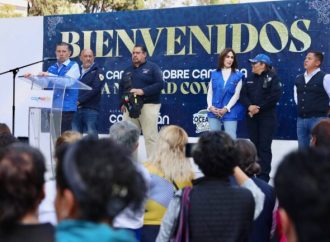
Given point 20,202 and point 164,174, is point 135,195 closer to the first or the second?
point 20,202

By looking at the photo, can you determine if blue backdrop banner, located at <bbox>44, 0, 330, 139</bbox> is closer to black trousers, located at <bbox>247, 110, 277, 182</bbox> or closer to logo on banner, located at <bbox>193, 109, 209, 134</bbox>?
logo on banner, located at <bbox>193, 109, 209, 134</bbox>

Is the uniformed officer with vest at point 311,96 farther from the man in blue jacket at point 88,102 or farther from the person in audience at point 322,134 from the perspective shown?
the person in audience at point 322,134

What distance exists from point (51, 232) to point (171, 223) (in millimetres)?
1098

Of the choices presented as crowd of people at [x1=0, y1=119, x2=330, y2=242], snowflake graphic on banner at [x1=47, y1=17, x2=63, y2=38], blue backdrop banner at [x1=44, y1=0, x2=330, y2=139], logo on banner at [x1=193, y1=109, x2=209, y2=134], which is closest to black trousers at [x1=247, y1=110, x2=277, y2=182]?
blue backdrop banner at [x1=44, y1=0, x2=330, y2=139]

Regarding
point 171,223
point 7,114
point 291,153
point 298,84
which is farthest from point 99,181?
point 7,114

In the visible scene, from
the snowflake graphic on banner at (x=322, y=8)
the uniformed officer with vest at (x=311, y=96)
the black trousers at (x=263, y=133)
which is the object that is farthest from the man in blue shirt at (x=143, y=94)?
the snowflake graphic on banner at (x=322, y=8)

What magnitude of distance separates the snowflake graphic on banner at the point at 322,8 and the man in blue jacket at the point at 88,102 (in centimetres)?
309

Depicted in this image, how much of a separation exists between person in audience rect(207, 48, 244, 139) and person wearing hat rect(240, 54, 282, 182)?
12cm

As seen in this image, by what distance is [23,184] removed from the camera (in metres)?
2.02

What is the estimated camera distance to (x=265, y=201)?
341cm

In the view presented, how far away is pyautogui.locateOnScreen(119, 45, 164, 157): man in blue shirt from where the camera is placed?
8.24 metres

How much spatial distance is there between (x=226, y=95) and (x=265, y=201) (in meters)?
4.67

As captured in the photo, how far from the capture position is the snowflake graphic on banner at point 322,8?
26.5 ft

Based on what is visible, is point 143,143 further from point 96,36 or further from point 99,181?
point 99,181
